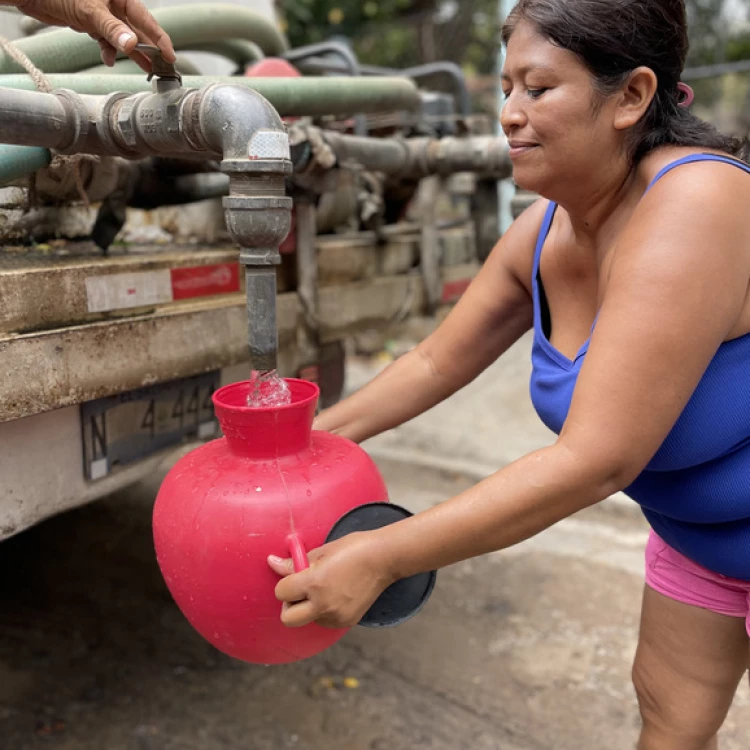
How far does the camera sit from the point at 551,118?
1266 mm

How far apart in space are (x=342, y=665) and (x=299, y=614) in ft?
4.85

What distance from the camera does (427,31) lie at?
11.1 meters

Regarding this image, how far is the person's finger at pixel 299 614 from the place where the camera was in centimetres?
121

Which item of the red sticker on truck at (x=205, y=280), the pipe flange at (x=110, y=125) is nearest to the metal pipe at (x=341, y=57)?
the red sticker on truck at (x=205, y=280)

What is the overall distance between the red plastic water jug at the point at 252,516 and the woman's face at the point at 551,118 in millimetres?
556

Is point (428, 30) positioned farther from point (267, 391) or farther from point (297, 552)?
point (297, 552)

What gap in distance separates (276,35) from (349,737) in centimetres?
244

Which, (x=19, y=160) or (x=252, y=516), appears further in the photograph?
(x=19, y=160)

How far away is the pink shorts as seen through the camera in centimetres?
153

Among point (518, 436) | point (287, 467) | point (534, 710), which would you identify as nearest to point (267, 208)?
point (287, 467)

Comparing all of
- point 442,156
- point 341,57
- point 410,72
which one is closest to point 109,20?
point 442,156

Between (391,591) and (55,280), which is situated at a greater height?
(55,280)

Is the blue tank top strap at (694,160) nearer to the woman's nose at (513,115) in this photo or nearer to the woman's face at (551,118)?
the woman's face at (551,118)

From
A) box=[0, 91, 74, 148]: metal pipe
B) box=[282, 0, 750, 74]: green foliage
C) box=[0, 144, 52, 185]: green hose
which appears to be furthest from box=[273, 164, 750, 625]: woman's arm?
box=[282, 0, 750, 74]: green foliage
